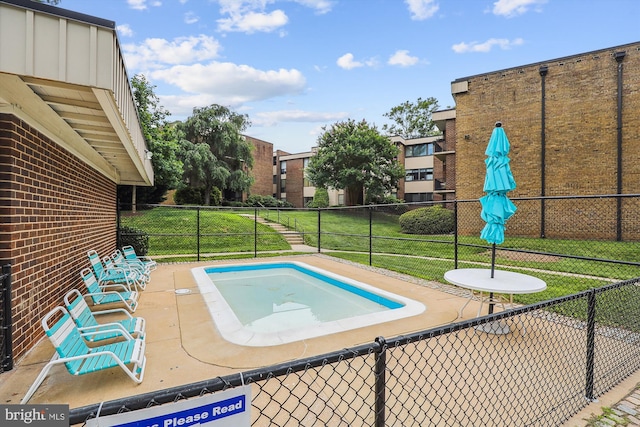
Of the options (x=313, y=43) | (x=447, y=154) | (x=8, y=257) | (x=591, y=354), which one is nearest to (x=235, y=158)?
(x=313, y=43)

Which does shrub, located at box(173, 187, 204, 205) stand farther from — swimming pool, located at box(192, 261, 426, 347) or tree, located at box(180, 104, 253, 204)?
swimming pool, located at box(192, 261, 426, 347)

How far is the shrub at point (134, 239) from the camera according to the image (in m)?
10.1

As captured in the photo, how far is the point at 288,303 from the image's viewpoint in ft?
22.9

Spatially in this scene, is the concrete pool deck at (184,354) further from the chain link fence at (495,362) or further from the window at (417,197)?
the window at (417,197)

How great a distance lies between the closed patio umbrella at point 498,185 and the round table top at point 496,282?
1.19 ft

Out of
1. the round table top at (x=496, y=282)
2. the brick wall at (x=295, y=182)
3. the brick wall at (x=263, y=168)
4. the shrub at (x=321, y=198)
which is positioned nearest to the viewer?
the round table top at (x=496, y=282)

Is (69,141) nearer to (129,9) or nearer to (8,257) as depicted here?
(8,257)

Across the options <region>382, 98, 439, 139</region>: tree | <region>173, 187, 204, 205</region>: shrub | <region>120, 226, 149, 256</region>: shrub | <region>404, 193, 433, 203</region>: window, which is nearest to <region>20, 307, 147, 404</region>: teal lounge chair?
<region>120, 226, 149, 256</region>: shrub

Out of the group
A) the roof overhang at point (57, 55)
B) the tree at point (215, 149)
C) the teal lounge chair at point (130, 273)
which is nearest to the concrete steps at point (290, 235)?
the teal lounge chair at point (130, 273)

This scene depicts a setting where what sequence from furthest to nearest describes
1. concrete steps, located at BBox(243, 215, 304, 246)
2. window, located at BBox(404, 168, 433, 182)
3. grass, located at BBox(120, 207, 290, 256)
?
window, located at BBox(404, 168, 433, 182) < concrete steps, located at BBox(243, 215, 304, 246) < grass, located at BBox(120, 207, 290, 256)

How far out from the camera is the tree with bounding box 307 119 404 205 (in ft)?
80.3

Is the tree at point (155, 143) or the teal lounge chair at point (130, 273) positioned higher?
the tree at point (155, 143)

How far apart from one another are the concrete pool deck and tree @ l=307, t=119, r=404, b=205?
62.6ft

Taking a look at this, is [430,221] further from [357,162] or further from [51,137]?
[51,137]
